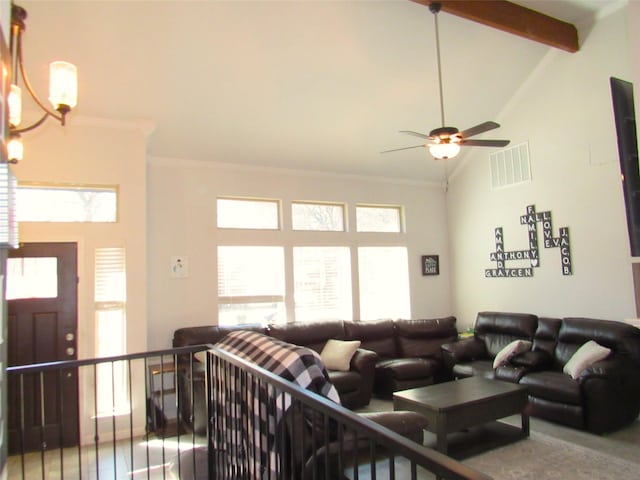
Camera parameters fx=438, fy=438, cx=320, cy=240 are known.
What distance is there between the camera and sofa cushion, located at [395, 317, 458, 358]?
6137 mm

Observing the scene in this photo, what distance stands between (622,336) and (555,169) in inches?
85.3

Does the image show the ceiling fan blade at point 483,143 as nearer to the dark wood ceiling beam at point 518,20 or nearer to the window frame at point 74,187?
the dark wood ceiling beam at point 518,20

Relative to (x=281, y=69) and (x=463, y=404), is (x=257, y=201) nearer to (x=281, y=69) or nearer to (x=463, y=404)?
(x=281, y=69)

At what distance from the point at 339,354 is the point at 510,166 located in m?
3.55

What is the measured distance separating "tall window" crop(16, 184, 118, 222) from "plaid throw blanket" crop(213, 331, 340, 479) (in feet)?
9.31

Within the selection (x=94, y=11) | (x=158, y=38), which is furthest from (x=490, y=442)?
(x=94, y=11)

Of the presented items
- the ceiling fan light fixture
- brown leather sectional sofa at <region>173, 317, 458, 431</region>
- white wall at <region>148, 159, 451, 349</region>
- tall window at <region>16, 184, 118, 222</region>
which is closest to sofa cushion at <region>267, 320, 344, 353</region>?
brown leather sectional sofa at <region>173, 317, 458, 431</region>

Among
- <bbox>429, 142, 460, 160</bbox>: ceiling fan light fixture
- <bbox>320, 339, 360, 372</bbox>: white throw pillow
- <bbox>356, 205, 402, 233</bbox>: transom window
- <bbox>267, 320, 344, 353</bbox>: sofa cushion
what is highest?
<bbox>429, 142, 460, 160</bbox>: ceiling fan light fixture

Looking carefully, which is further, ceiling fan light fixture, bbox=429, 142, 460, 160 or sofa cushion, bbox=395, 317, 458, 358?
sofa cushion, bbox=395, 317, 458, 358

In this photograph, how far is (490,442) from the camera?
13.2 feet

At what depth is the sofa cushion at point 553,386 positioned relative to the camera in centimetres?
418

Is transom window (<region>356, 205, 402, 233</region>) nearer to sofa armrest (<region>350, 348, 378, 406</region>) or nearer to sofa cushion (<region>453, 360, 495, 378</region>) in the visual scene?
sofa armrest (<region>350, 348, 378, 406</region>)

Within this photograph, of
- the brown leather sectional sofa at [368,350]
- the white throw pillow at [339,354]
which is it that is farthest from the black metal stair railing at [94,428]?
the white throw pillow at [339,354]

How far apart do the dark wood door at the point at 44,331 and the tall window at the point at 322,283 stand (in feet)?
9.26
